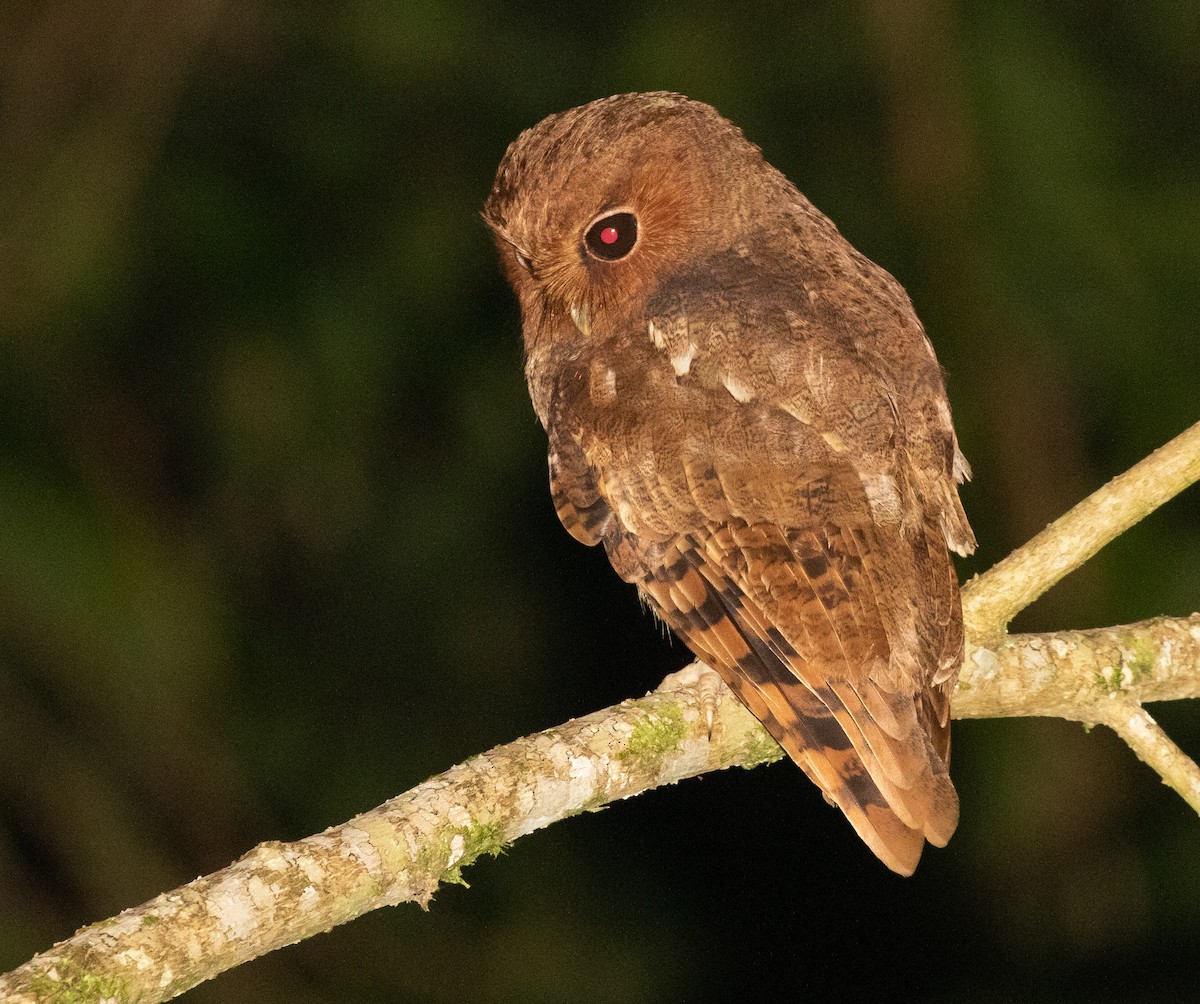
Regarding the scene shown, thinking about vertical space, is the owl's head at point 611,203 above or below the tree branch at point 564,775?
above

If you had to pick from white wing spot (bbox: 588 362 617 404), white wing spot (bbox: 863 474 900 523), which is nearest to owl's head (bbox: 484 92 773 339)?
white wing spot (bbox: 588 362 617 404)

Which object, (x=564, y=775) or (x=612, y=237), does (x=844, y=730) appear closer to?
(x=564, y=775)

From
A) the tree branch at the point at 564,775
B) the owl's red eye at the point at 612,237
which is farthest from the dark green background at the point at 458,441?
the owl's red eye at the point at 612,237

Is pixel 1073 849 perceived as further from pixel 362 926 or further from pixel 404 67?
pixel 404 67

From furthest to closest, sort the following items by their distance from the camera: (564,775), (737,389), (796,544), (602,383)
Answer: (602,383) → (737,389) → (796,544) → (564,775)

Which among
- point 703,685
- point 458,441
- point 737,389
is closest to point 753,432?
point 737,389

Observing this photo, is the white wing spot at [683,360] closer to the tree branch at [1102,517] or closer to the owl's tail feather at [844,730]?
the owl's tail feather at [844,730]

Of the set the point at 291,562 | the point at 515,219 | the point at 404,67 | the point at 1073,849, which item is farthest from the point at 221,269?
the point at 1073,849
